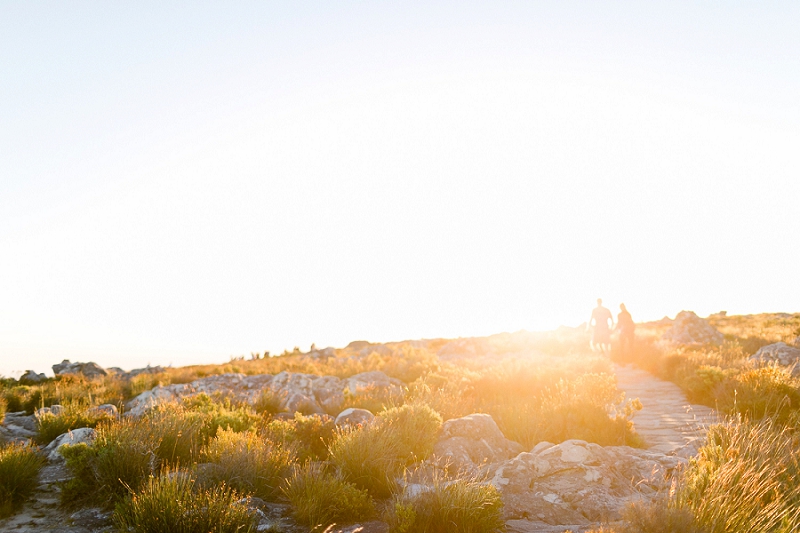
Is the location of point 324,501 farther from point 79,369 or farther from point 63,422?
point 79,369

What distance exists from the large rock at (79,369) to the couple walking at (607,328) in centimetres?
2459

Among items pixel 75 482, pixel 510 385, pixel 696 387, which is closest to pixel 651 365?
pixel 696 387

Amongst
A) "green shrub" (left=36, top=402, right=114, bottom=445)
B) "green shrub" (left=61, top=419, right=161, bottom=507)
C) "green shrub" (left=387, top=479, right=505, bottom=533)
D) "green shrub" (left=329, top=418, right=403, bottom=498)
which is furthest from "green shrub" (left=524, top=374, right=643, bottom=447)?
"green shrub" (left=36, top=402, right=114, bottom=445)

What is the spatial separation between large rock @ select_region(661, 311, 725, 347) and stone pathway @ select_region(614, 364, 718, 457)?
29.8ft

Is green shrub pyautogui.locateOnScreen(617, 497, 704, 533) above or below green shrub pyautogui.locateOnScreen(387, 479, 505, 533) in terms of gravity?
above

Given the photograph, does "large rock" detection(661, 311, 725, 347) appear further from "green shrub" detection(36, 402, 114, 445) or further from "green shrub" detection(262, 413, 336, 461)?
"green shrub" detection(36, 402, 114, 445)

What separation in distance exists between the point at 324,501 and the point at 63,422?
862 centimetres

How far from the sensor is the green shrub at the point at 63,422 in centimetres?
1152

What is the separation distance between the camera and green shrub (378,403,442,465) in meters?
8.90

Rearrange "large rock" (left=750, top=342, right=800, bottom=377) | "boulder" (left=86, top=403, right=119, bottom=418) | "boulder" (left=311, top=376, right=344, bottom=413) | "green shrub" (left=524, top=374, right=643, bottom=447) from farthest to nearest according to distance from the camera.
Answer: "large rock" (left=750, top=342, right=800, bottom=377) < "boulder" (left=311, top=376, right=344, bottom=413) < "boulder" (left=86, top=403, right=119, bottom=418) < "green shrub" (left=524, top=374, right=643, bottom=447)

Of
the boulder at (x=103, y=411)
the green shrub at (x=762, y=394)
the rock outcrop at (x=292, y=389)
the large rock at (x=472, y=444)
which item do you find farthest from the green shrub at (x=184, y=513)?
the green shrub at (x=762, y=394)

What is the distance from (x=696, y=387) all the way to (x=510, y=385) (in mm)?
5094

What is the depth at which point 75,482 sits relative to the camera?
7.91m

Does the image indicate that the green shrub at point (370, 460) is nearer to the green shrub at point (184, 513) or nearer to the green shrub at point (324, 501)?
the green shrub at point (324, 501)
